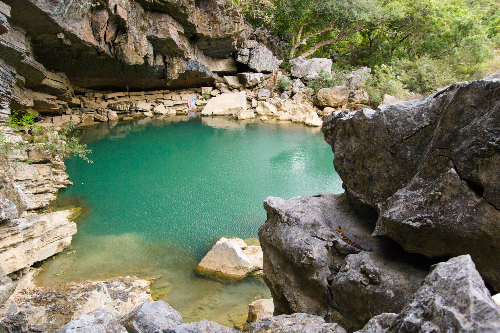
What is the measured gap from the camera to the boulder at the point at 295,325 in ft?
8.19

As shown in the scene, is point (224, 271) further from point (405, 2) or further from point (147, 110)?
point (405, 2)

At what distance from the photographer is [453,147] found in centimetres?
255

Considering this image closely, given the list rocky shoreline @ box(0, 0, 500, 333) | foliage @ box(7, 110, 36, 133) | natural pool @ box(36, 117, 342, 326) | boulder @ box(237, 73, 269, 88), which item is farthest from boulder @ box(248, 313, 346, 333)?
boulder @ box(237, 73, 269, 88)

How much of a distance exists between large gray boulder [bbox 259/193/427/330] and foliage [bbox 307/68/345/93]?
16.5 meters

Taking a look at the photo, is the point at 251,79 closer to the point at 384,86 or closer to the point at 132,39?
the point at 384,86

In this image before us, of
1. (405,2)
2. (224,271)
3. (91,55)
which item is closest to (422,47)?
(405,2)

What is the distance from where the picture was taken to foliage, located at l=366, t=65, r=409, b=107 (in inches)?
642

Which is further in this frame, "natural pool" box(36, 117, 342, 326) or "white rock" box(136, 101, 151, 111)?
"white rock" box(136, 101, 151, 111)

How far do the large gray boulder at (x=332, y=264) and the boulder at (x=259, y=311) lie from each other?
0.60 m

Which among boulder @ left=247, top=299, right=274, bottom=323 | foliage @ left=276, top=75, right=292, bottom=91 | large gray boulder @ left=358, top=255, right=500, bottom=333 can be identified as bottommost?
boulder @ left=247, top=299, right=274, bottom=323

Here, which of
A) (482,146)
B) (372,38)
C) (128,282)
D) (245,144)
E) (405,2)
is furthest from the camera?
(372,38)

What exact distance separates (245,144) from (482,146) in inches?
445

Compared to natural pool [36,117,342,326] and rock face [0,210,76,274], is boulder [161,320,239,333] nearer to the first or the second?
natural pool [36,117,342,326]

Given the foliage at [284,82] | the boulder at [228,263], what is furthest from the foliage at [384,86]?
the boulder at [228,263]
